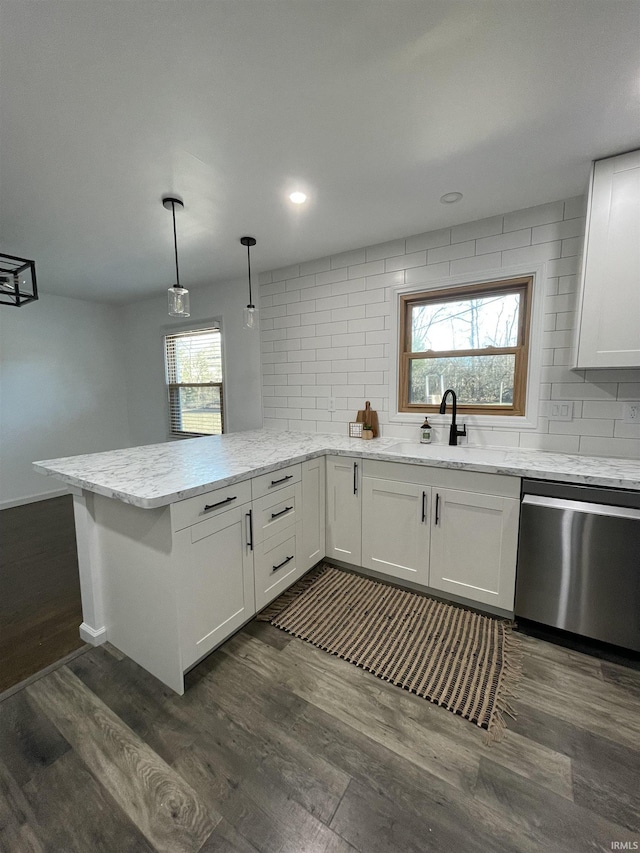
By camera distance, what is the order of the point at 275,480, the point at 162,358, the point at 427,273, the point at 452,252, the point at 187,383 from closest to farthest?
the point at 275,480, the point at 452,252, the point at 427,273, the point at 187,383, the point at 162,358

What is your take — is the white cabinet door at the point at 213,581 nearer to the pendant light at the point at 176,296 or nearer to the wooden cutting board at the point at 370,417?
the pendant light at the point at 176,296

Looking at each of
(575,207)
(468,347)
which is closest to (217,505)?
(468,347)

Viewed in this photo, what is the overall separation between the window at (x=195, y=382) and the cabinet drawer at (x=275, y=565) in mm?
2127

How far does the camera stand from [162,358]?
171 inches

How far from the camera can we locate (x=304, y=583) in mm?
2297

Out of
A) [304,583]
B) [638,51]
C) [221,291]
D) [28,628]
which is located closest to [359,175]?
[638,51]

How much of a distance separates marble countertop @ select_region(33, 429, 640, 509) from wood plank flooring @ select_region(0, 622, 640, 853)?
2.92 ft

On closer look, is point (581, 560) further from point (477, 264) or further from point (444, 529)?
point (477, 264)

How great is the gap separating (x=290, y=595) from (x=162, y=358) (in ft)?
11.3

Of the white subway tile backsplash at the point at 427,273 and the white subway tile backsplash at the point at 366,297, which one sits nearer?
the white subway tile backsplash at the point at 427,273

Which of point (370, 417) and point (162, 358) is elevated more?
point (162, 358)

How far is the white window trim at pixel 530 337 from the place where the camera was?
2.16m

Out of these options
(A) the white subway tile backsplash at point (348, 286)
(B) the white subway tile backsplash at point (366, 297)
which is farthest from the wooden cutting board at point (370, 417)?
(A) the white subway tile backsplash at point (348, 286)

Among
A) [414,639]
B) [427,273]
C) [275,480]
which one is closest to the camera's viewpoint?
[414,639]
